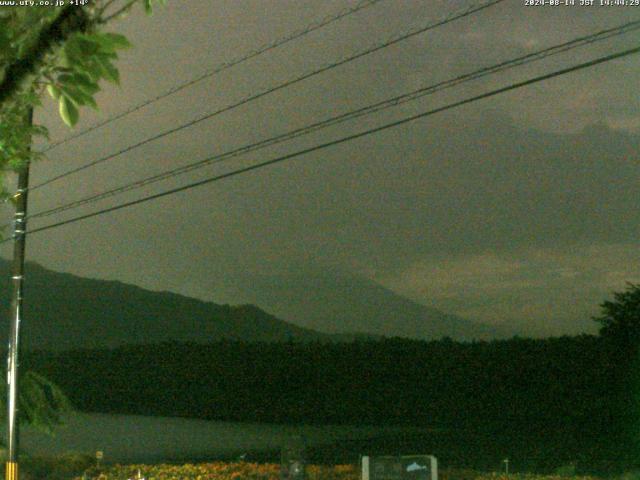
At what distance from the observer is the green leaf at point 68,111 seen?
382 cm

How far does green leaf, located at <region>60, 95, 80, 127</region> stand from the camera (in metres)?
3.82

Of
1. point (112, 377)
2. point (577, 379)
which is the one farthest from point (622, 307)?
point (112, 377)

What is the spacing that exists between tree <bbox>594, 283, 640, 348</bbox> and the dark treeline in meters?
0.34

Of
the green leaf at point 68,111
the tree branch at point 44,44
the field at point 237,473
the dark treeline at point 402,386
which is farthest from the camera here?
the dark treeline at point 402,386

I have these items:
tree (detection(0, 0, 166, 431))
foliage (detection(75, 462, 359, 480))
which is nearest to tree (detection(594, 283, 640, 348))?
foliage (detection(75, 462, 359, 480))

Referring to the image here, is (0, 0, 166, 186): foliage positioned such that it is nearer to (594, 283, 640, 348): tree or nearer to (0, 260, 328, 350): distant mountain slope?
(594, 283, 640, 348): tree

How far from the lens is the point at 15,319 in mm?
14195

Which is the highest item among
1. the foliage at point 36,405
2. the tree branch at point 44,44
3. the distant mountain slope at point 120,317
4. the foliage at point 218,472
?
the distant mountain slope at point 120,317

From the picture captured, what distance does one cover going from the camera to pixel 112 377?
3709 centimetres

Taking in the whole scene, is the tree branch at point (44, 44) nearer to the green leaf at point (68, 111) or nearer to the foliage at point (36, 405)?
the green leaf at point (68, 111)

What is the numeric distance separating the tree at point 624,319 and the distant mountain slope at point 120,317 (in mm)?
73207

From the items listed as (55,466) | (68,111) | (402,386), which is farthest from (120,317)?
(68,111)

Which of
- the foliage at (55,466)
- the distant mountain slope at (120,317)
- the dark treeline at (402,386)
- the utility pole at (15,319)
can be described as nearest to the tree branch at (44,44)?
the utility pole at (15,319)

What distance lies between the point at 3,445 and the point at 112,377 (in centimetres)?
2028
